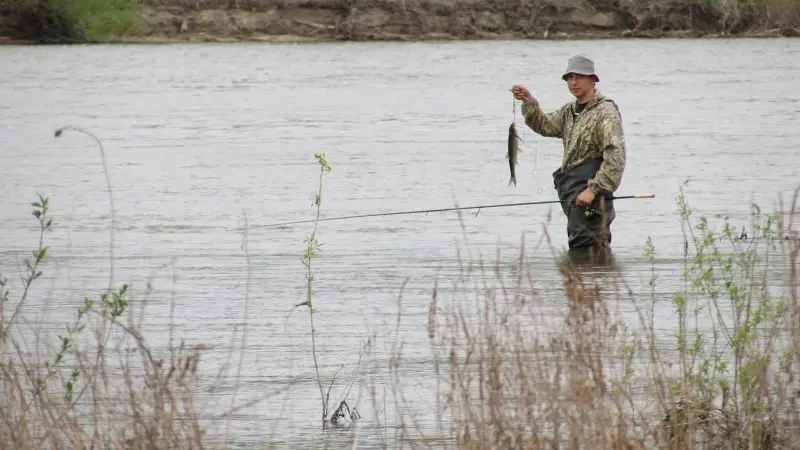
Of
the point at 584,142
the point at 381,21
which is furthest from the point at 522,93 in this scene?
the point at 381,21

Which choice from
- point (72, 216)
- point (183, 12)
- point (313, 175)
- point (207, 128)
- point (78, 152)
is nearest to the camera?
point (72, 216)

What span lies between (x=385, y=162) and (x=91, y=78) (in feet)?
80.4

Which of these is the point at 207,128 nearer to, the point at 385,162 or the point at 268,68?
the point at 385,162

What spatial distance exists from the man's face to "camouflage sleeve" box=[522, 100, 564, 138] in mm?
232

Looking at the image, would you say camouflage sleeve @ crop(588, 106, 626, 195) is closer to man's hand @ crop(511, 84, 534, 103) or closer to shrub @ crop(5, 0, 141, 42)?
man's hand @ crop(511, 84, 534, 103)

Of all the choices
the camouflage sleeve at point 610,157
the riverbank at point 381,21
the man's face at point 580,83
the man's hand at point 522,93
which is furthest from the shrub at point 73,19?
the camouflage sleeve at point 610,157

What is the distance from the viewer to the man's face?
9289mm

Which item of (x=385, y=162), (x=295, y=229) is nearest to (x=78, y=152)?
(x=385, y=162)

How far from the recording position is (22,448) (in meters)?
5.26

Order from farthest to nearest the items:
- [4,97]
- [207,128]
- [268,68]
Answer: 1. [268,68]
2. [4,97]
3. [207,128]

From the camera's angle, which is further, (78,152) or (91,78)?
(91,78)

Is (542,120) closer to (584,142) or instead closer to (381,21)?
(584,142)

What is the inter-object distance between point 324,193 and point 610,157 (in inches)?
271

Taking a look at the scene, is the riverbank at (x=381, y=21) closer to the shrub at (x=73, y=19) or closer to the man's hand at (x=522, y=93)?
the shrub at (x=73, y=19)
